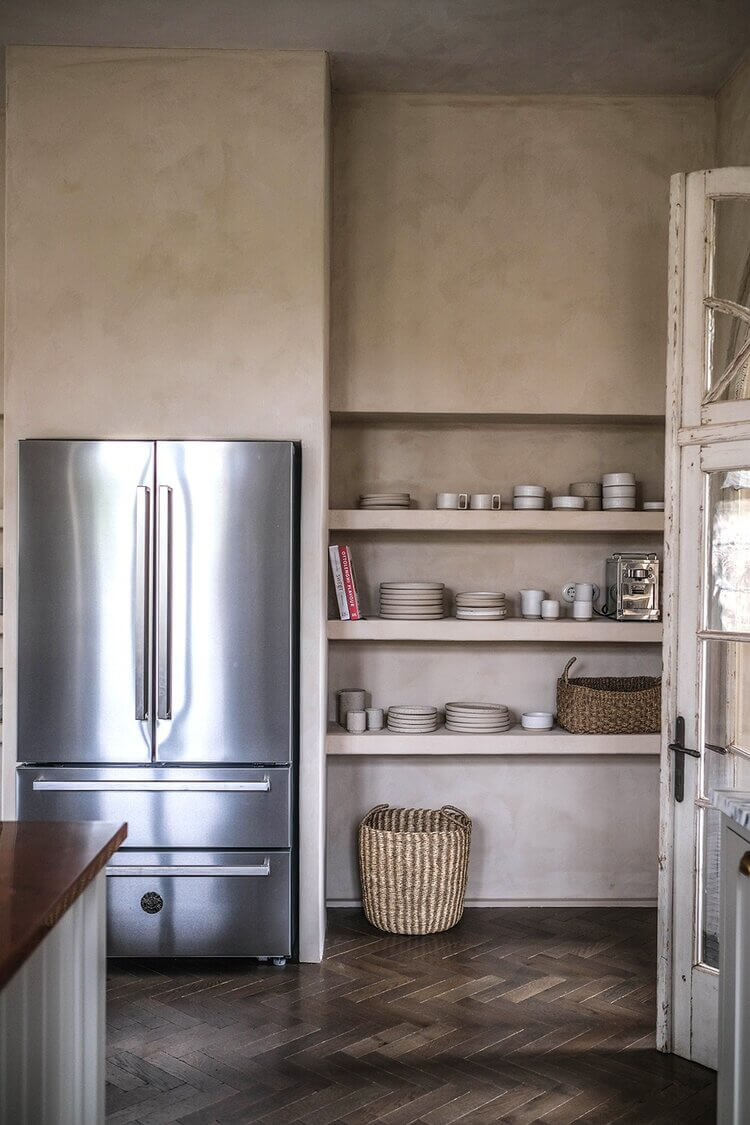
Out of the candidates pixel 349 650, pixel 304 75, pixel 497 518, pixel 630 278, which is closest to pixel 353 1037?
pixel 349 650

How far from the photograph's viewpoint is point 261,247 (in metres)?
3.88

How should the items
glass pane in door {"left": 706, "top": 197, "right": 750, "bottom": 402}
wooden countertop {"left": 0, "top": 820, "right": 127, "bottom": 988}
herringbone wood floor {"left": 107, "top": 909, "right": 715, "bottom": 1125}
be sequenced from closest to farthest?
wooden countertop {"left": 0, "top": 820, "right": 127, "bottom": 988}, herringbone wood floor {"left": 107, "top": 909, "right": 715, "bottom": 1125}, glass pane in door {"left": 706, "top": 197, "right": 750, "bottom": 402}

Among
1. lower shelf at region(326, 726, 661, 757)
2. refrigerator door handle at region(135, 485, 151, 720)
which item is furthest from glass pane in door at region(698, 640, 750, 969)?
refrigerator door handle at region(135, 485, 151, 720)

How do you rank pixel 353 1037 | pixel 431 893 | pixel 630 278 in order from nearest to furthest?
pixel 353 1037
pixel 431 893
pixel 630 278

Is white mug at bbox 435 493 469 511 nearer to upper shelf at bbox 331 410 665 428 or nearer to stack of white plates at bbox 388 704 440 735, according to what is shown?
upper shelf at bbox 331 410 665 428

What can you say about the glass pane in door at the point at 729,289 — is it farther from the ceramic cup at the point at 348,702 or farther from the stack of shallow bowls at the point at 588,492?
the ceramic cup at the point at 348,702

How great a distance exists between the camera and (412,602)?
4.26 m

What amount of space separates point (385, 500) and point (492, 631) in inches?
28.3

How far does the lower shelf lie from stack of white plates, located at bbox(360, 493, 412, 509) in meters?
0.98

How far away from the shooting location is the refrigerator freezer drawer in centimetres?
368

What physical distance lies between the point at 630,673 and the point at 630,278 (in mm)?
1753

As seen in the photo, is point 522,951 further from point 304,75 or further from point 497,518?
point 304,75

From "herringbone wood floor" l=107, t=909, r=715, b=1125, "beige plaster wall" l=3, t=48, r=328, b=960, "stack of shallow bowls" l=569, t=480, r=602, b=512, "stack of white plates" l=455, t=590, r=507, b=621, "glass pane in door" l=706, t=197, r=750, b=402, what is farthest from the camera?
"stack of shallow bowls" l=569, t=480, r=602, b=512

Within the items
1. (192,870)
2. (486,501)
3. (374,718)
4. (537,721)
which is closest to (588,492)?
(486,501)
